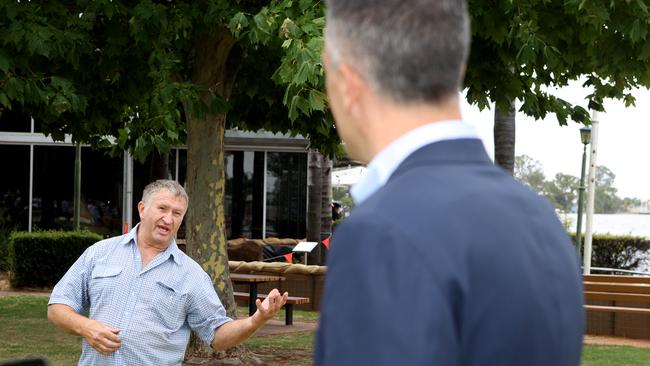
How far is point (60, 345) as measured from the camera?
14.7 metres

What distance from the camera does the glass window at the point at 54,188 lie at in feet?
99.6

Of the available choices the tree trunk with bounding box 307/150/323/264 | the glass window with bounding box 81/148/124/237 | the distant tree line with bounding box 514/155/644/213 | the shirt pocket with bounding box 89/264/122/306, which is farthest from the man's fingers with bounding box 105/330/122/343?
the distant tree line with bounding box 514/155/644/213

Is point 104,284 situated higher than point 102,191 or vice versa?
point 104,284

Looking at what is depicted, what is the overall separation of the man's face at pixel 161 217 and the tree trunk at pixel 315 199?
1987cm

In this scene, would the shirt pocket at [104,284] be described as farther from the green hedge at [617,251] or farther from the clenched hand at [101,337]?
the green hedge at [617,251]

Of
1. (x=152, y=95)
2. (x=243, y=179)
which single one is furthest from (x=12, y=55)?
(x=243, y=179)

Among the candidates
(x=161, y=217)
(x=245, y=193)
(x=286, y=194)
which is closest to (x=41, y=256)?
(x=245, y=193)

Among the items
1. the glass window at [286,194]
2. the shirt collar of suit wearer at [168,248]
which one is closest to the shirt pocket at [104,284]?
the shirt collar of suit wearer at [168,248]

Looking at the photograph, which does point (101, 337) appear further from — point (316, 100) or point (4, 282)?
point (4, 282)

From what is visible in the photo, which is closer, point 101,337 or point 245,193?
point 101,337

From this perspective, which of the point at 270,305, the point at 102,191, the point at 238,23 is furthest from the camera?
the point at 102,191

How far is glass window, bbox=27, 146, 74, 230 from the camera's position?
30.3 m

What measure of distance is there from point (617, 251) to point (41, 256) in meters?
15.1

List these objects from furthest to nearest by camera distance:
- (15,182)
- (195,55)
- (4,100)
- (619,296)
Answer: (15,182)
(619,296)
(195,55)
(4,100)
